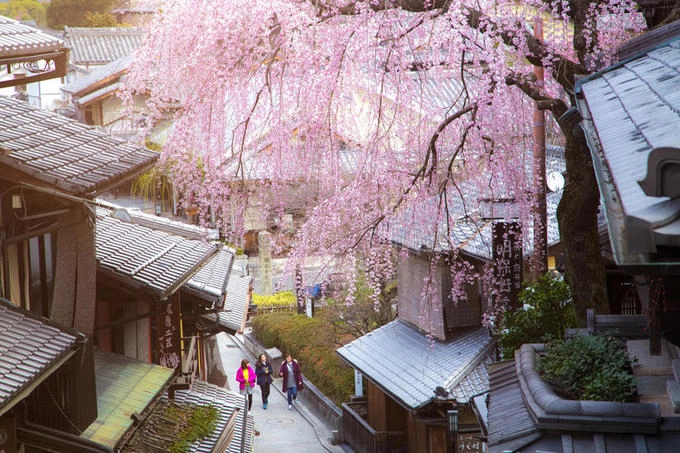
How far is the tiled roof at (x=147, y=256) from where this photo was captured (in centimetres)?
1213

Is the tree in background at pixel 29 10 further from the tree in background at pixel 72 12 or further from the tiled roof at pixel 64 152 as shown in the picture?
the tiled roof at pixel 64 152

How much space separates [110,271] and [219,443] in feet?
9.77

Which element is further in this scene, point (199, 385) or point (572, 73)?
point (199, 385)

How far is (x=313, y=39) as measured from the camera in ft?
37.3

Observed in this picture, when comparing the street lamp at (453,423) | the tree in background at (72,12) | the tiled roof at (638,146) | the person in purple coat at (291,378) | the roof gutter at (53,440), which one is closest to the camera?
the tiled roof at (638,146)

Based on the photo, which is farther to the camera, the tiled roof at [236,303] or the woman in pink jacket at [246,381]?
the woman in pink jacket at [246,381]

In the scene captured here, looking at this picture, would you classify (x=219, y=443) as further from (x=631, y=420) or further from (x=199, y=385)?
(x=631, y=420)

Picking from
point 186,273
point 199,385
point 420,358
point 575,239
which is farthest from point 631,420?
point 420,358

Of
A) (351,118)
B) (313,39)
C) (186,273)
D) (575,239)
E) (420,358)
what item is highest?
(313,39)


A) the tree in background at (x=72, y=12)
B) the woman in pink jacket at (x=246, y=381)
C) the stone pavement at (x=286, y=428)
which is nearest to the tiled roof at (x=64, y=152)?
the stone pavement at (x=286, y=428)

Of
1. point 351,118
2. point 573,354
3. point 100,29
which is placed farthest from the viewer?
point 100,29

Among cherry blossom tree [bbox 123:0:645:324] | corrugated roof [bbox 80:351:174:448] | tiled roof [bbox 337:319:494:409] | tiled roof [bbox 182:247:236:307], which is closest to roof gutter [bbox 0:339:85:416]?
corrugated roof [bbox 80:351:174:448]

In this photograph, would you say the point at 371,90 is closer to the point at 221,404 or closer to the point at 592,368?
the point at 592,368

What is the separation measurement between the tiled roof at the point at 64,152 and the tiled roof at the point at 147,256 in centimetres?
188
